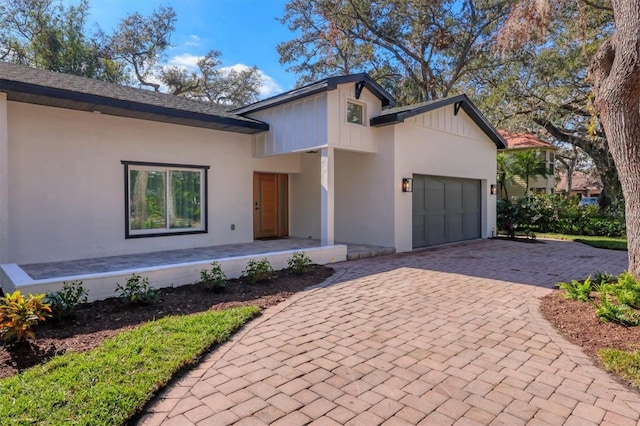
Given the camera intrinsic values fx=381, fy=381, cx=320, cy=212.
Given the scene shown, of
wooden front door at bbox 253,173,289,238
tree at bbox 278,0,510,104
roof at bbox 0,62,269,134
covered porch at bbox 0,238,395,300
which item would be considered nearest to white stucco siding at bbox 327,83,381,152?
roof at bbox 0,62,269,134

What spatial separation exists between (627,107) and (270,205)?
9.27 meters

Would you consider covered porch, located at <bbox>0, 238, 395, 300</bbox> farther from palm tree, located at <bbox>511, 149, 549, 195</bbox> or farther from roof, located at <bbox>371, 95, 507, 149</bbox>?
palm tree, located at <bbox>511, 149, 549, 195</bbox>

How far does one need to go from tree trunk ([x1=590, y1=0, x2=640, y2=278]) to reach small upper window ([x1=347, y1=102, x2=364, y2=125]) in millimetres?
5172

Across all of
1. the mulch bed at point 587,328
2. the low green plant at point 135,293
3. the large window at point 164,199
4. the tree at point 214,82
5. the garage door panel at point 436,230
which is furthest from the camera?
the tree at point 214,82

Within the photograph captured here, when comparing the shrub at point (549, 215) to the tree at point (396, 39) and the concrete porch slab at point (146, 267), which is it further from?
the concrete porch slab at point (146, 267)

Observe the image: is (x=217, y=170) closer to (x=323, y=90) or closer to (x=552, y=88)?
(x=323, y=90)

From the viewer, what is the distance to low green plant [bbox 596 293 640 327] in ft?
14.2

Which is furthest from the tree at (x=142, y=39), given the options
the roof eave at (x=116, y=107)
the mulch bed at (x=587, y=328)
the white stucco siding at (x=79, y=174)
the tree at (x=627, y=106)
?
the mulch bed at (x=587, y=328)

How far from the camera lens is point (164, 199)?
30.7 ft

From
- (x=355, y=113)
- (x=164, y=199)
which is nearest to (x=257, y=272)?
(x=164, y=199)

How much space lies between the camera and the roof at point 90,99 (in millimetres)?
6682

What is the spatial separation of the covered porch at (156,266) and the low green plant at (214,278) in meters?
0.17

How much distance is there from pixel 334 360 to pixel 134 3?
2381 centimetres

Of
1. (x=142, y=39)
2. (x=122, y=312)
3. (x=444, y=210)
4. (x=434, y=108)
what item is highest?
(x=142, y=39)
